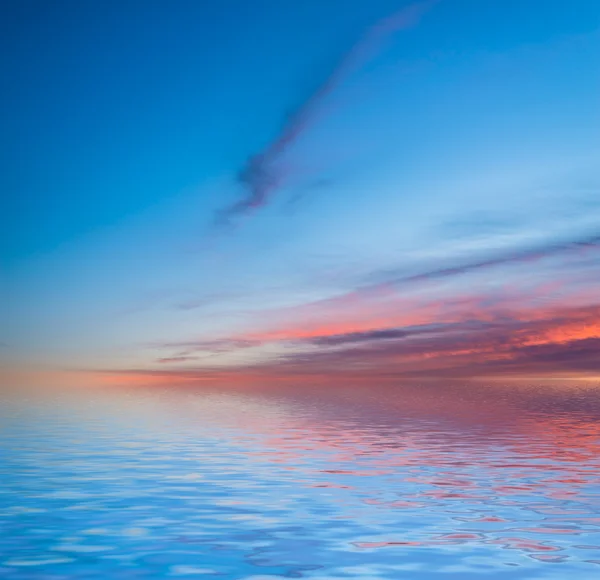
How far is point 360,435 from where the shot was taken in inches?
1796

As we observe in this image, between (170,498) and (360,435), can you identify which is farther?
(360,435)

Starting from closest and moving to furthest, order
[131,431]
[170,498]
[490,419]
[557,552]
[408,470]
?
[557,552], [170,498], [408,470], [131,431], [490,419]

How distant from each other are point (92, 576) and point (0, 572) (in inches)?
82.2

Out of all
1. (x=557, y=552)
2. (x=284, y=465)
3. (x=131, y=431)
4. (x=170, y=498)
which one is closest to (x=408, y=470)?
(x=284, y=465)

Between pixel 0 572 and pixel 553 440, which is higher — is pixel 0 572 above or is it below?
above

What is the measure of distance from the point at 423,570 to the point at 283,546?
3.69 m

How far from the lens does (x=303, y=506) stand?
2219 centimetres

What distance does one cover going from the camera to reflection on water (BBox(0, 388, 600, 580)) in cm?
1566

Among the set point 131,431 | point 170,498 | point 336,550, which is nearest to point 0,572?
point 336,550

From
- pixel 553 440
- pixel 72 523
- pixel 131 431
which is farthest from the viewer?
pixel 131 431

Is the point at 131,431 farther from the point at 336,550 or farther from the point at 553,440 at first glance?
the point at 336,550

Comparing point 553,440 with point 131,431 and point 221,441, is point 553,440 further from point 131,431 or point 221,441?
point 131,431

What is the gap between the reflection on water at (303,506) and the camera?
15.7 meters

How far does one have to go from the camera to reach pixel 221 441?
42719mm
